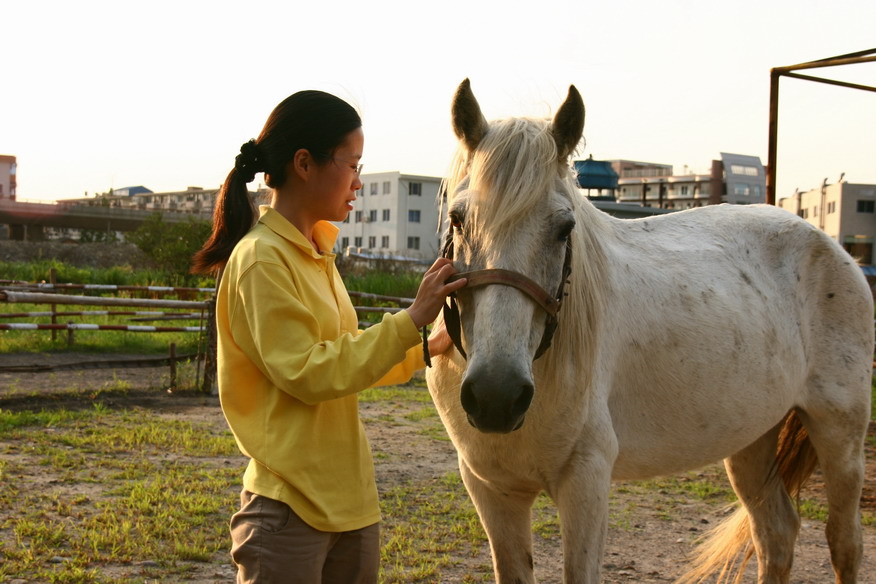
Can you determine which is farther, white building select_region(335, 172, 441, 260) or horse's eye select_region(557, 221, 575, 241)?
white building select_region(335, 172, 441, 260)

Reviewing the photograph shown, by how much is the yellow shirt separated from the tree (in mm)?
18730

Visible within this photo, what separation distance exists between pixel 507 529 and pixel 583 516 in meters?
0.35

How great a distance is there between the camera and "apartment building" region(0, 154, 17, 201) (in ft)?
219

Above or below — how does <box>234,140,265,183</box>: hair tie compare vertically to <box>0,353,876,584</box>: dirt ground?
above

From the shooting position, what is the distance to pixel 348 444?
1891 mm

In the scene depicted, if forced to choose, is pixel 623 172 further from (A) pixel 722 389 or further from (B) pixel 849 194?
(A) pixel 722 389

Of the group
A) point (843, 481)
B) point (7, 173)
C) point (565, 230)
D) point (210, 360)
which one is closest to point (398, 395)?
point (210, 360)

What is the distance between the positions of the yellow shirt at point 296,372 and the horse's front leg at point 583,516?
2.19ft

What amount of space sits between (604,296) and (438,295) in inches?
35.7

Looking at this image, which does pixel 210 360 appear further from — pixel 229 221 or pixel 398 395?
pixel 229 221

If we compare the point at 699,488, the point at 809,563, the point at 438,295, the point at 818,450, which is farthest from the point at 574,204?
the point at 699,488

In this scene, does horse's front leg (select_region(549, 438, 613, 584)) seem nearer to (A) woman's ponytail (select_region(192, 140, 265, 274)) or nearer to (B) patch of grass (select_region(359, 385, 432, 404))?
(A) woman's ponytail (select_region(192, 140, 265, 274))

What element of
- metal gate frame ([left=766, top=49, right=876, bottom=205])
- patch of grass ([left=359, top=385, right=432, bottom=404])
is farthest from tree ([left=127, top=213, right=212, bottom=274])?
metal gate frame ([left=766, top=49, right=876, bottom=205])

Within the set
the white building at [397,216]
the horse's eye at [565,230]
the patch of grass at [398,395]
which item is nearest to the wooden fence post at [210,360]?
the patch of grass at [398,395]
